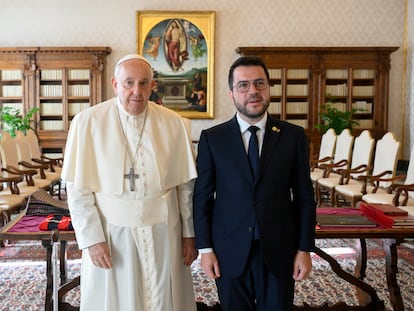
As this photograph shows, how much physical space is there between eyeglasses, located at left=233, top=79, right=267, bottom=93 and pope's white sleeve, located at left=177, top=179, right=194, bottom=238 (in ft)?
1.98

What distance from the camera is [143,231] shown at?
2.04m

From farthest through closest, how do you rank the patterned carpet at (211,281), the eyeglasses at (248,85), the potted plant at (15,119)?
the potted plant at (15,119) → the patterned carpet at (211,281) → the eyeglasses at (248,85)

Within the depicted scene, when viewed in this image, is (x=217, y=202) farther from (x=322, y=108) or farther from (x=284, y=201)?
(x=322, y=108)

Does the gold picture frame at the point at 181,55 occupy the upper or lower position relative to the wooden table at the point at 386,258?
upper

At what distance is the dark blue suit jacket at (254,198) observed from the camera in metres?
1.76

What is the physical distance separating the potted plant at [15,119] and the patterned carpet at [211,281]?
3556mm

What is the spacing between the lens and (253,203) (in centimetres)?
175

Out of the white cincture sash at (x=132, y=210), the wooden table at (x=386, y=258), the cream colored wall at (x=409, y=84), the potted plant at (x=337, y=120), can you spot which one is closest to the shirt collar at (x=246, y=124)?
the white cincture sash at (x=132, y=210)

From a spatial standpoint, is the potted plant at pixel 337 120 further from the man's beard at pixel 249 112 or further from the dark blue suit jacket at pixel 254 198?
the man's beard at pixel 249 112

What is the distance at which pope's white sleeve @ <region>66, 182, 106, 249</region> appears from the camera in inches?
76.3

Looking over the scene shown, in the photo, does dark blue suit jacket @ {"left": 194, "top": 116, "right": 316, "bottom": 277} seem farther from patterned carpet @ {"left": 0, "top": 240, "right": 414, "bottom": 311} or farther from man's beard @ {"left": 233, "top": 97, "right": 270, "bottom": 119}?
patterned carpet @ {"left": 0, "top": 240, "right": 414, "bottom": 311}

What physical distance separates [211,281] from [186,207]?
69.8 inches

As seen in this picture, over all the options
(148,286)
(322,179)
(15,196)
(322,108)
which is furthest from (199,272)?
(322,108)

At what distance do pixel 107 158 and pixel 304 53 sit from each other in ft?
23.9
